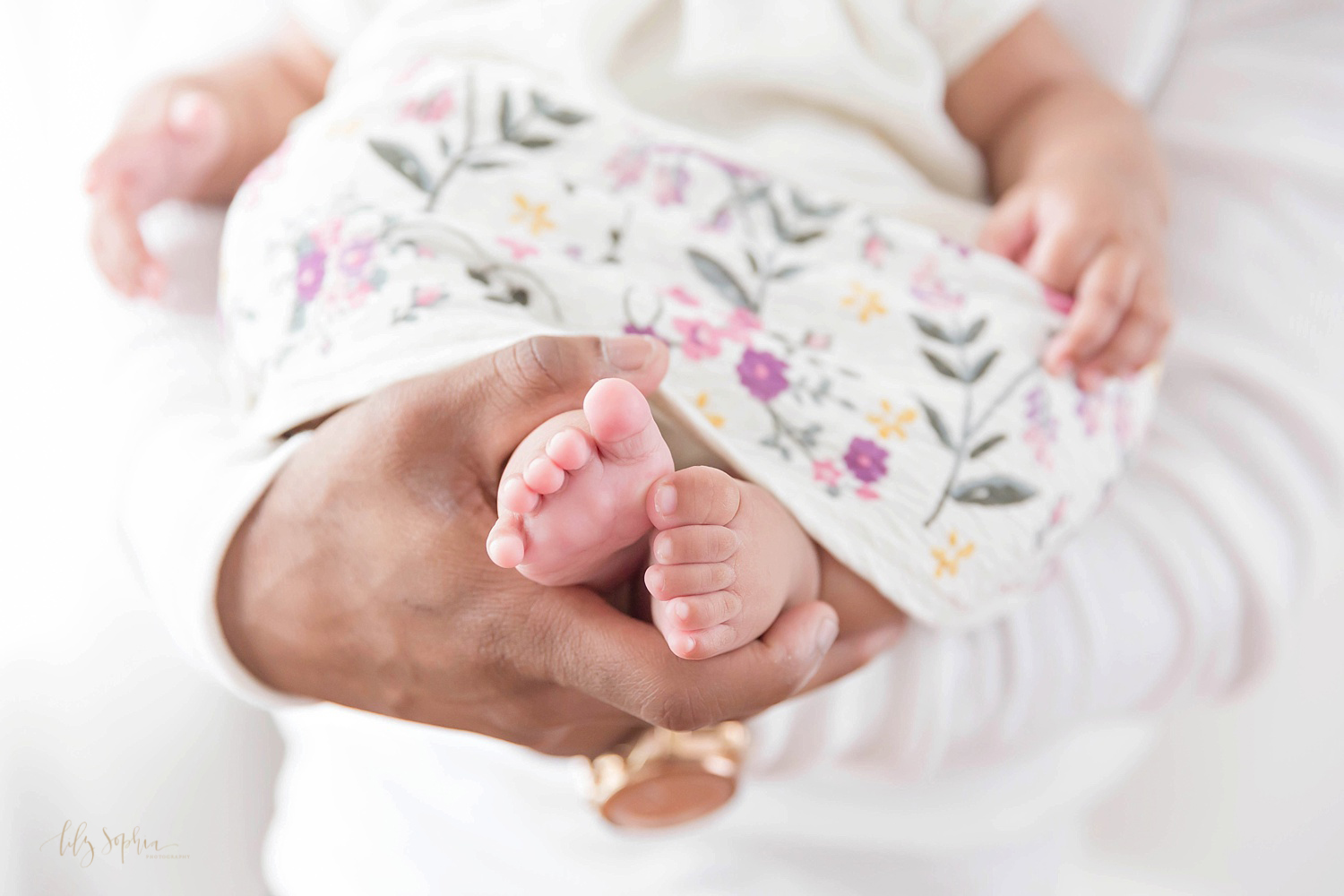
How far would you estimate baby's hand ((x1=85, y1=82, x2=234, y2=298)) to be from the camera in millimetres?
608

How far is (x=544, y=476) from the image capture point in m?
0.30

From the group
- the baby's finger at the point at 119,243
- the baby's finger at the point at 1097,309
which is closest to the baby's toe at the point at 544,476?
the baby's finger at the point at 1097,309

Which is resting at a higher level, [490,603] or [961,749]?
[490,603]

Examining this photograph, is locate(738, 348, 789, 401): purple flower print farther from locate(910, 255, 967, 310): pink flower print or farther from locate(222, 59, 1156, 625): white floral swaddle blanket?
locate(910, 255, 967, 310): pink flower print

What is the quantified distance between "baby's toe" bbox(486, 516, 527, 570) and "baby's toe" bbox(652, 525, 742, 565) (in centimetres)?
4

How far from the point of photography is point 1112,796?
3.87 ft

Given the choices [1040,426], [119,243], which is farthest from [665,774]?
[119,243]

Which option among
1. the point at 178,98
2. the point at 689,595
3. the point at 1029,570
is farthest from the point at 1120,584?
the point at 178,98

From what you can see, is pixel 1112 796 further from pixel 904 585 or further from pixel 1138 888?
pixel 904 585

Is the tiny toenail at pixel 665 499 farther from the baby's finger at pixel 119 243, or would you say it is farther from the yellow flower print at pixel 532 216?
the baby's finger at pixel 119 243

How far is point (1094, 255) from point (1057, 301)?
0.04 meters

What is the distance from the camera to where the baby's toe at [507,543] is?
0.30 metres

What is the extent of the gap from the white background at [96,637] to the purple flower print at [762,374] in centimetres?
32

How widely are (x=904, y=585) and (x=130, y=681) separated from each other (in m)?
0.45
